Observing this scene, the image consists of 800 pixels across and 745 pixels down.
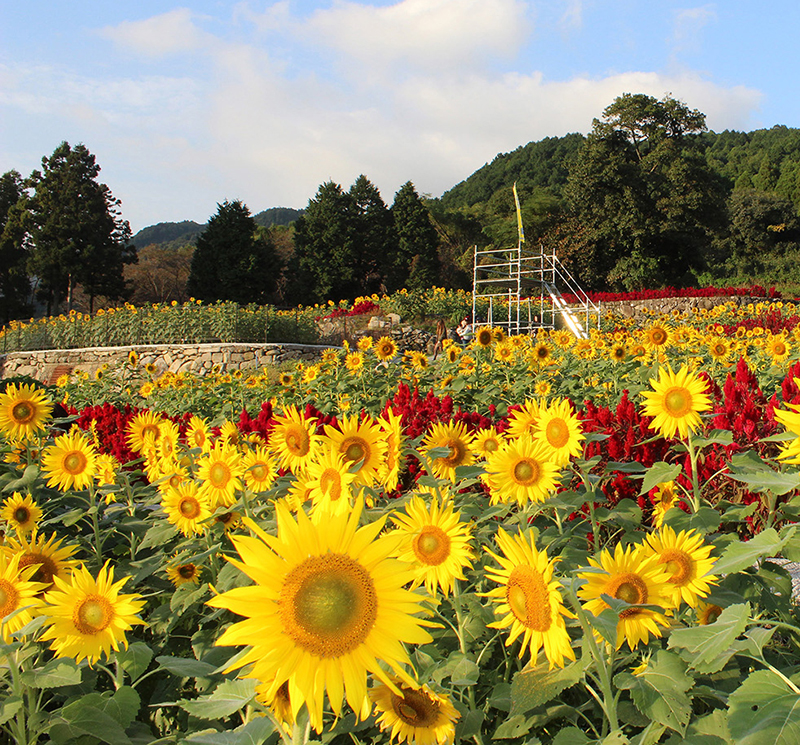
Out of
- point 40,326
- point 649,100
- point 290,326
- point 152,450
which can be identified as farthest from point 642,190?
point 152,450

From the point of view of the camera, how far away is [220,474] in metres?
1.89

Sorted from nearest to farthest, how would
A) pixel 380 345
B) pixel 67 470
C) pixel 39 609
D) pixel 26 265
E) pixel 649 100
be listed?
1. pixel 39 609
2. pixel 67 470
3. pixel 380 345
4. pixel 26 265
5. pixel 649 100

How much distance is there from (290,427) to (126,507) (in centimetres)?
85

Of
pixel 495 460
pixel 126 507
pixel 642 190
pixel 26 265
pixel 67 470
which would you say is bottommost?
pixel 126 507

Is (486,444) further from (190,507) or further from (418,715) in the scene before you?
(418,715)

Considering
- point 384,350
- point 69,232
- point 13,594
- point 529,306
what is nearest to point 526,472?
point 13,594

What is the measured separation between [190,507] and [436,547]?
0.95 meters

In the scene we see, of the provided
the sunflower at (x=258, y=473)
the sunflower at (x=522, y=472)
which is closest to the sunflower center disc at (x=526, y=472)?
the sunflower at (x=522, y=472)

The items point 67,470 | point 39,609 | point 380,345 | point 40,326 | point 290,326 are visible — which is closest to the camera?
point 39,609

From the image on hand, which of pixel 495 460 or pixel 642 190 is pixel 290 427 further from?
pixel 642 190

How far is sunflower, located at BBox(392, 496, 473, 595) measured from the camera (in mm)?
1257

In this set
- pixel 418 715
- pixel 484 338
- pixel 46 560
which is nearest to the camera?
pixel 418 715

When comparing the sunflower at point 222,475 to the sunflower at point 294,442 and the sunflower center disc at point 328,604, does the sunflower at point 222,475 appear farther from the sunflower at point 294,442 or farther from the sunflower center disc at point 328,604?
the sunflower center disc at point 328,604

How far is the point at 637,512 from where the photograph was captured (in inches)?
77.0
